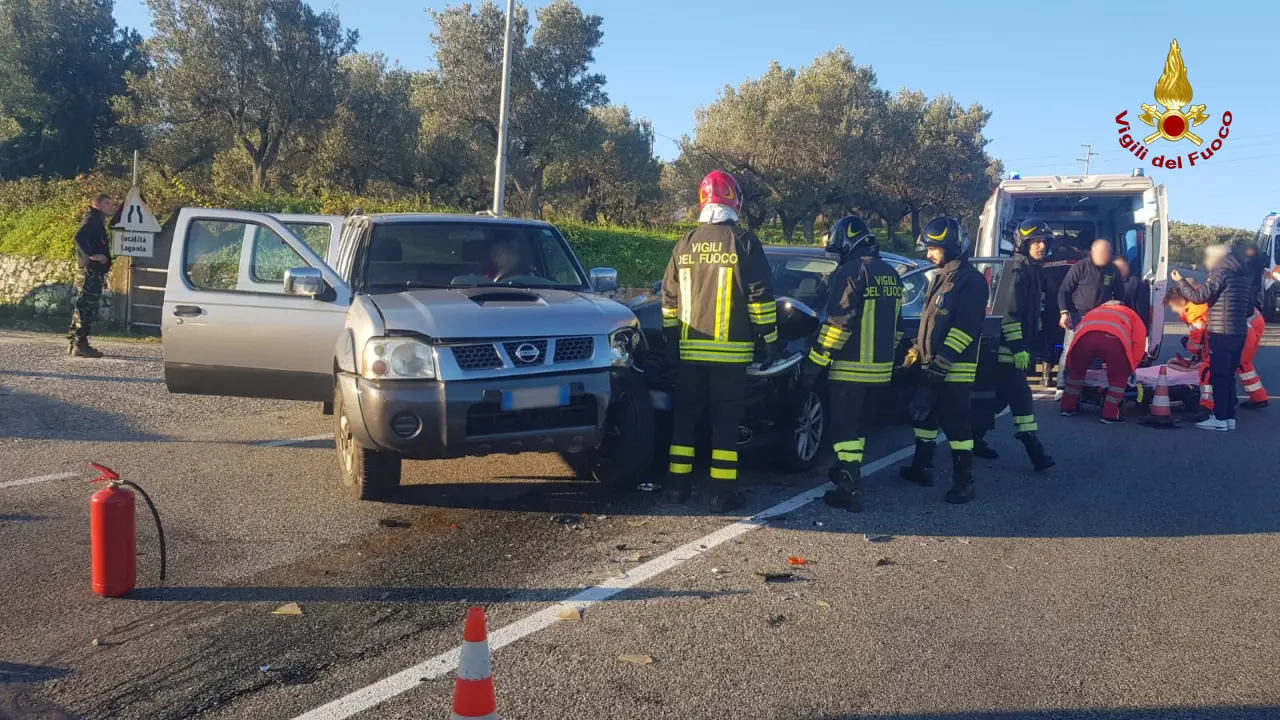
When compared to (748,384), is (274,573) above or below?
below

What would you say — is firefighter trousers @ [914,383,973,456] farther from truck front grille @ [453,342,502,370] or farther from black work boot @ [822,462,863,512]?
truck front grille @ [453,342,502,370]

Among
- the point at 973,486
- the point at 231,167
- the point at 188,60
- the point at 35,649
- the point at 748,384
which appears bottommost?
the point at 35,649

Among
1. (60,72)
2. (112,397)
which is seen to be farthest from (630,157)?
(112,397)

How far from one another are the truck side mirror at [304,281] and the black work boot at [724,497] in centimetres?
289

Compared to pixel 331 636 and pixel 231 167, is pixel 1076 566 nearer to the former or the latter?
pixel 331 636

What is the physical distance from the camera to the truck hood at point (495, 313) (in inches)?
218

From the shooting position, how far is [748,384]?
653 cm

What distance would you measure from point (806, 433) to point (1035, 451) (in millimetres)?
1896

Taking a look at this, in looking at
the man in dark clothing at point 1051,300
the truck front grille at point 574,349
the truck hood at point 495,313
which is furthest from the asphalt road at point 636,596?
the man in dark clothing at point 1051,300

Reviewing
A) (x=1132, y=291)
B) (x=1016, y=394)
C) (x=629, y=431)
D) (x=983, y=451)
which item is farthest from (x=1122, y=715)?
(x=1132, y=291)

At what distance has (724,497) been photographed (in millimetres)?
6121

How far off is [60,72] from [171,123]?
8558 millimetres

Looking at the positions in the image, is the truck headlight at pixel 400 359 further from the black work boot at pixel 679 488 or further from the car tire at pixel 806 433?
the car tire at pixel 806 433

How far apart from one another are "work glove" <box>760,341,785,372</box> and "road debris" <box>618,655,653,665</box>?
2927 millimetres
